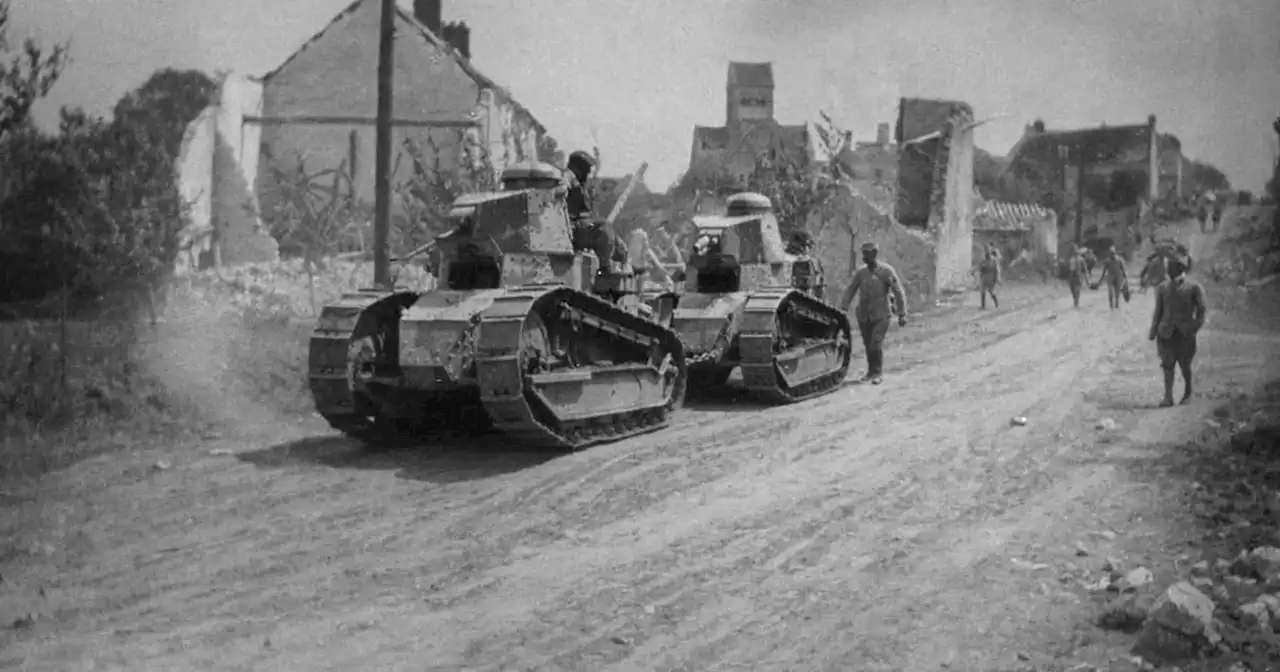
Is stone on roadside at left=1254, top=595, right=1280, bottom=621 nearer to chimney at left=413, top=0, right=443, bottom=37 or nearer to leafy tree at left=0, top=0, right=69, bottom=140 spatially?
leafy tree at left=0, top=0, right=69, bottom=140

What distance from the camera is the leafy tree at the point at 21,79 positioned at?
8.90 m

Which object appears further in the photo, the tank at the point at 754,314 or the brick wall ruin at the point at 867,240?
the brick wall ruin at the point at 867,240

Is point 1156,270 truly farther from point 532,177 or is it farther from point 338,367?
point 338,367

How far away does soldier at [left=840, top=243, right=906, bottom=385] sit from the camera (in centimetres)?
1498

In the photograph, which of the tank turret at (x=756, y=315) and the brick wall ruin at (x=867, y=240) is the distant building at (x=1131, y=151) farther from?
the brick wall ruin at (x=867, y=240)

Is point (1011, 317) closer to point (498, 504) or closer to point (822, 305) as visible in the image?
point (822, 305)

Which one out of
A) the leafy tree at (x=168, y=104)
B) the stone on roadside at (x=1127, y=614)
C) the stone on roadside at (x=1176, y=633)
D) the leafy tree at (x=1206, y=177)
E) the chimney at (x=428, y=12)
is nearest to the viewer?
the stone on roadside at (x=1176, y=633)

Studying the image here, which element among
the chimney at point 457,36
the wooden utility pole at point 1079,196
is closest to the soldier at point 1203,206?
the wooden utility pole at point 1079,196

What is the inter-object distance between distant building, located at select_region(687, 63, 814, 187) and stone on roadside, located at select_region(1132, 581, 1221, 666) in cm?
1522

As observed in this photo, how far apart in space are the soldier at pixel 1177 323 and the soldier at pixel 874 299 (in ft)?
12.2

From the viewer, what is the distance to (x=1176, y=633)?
204 inches

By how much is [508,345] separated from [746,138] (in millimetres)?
22572

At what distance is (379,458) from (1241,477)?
6.43 metres

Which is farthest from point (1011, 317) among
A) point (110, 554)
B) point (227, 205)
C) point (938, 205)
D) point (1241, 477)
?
point (110, 554)
